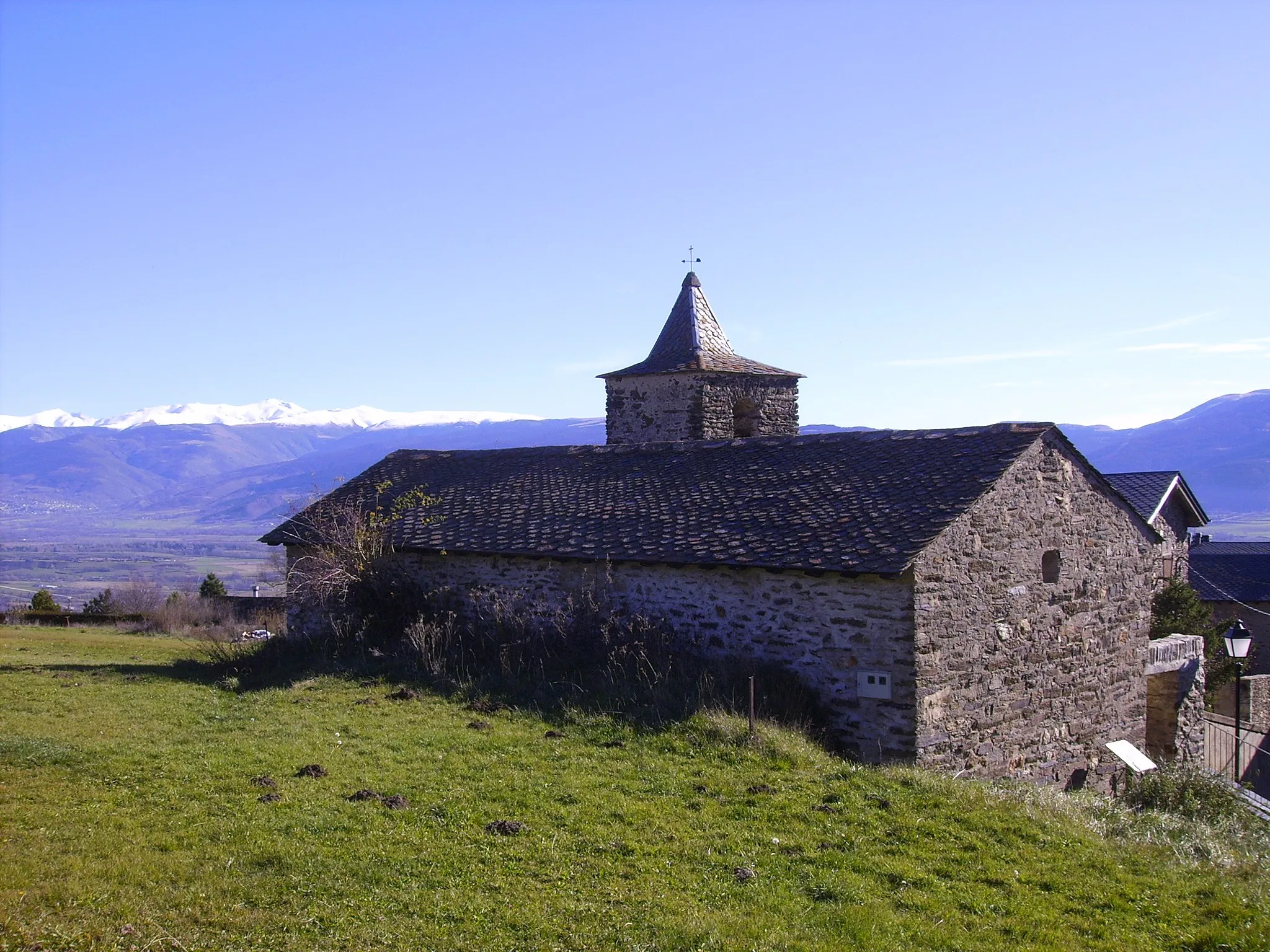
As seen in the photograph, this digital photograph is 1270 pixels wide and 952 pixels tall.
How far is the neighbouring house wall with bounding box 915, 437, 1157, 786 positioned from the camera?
11.6 metres

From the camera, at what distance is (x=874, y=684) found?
11508 mm

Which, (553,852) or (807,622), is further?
(807,622)

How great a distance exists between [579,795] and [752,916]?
2582 mm

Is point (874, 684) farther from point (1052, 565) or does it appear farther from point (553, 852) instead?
point (553, 852)

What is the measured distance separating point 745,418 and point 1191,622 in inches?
427

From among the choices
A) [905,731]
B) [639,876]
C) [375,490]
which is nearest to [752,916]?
[639,876]

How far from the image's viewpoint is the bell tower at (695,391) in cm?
2247

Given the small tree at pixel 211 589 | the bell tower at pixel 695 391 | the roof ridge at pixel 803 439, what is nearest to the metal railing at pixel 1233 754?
the roof ridge at pixel 803 439

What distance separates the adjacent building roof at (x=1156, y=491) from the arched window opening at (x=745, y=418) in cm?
918

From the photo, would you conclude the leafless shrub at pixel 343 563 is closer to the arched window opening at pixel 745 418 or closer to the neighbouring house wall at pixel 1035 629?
the arched window opening at pixel 745 418

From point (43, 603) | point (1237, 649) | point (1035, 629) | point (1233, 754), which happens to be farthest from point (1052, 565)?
point (43, 603)

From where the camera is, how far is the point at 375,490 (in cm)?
1919

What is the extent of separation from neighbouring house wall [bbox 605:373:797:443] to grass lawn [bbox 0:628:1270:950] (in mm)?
12396

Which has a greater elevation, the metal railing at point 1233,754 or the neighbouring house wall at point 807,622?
the neighbouring house wall at point 807,622
